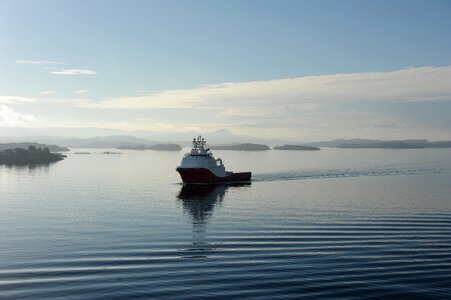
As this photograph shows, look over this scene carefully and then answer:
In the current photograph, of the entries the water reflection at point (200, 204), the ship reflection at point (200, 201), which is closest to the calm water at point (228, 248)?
the water reflection at point (200, 204)

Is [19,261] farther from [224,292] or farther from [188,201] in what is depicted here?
[188,201]

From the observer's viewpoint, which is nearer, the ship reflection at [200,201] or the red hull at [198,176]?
the ship reflection at [200,201]

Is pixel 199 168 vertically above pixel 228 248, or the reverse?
pixel 199 168

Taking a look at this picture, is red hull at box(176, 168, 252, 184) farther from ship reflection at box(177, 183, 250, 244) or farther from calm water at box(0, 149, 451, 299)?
calm water at box(0, 149, 451, 299)

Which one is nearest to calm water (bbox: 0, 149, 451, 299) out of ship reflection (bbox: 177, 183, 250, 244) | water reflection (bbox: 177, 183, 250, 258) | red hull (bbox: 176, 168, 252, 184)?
water reflection (bbox: 177, 183, 250, 258)

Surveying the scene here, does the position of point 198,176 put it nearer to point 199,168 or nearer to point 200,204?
point 199,168

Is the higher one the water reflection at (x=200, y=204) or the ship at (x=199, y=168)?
the ship at (x=199, y=168)

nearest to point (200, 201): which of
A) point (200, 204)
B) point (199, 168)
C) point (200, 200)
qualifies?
point (200, 200)

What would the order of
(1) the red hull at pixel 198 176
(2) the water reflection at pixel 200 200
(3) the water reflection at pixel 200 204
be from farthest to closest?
(1) the red hull at pixel 198 176
(2) the water reflection at pixel 200 200
(3) the water reflection at pixel 200 204

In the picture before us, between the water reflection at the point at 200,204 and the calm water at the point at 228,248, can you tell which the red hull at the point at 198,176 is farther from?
the calm water at the point at 228,248

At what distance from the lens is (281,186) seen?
334ft

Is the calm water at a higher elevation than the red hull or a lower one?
lower

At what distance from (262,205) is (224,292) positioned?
4402cm

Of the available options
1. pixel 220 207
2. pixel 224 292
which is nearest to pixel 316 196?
pixel 220 207
